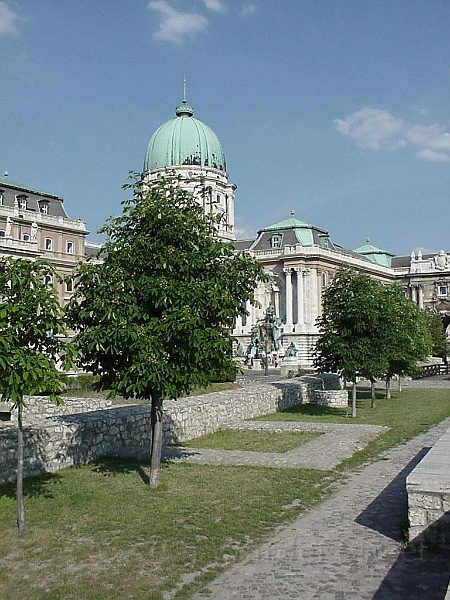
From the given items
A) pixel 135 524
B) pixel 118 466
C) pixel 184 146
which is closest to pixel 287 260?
pixel 184 146

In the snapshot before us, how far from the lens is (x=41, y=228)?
213 ft

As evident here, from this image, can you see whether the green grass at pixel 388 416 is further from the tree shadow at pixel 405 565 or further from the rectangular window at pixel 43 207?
the rectangular window at pixel 43 207

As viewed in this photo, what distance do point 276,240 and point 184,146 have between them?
17.3 metres

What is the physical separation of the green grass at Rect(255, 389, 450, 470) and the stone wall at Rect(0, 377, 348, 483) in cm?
251

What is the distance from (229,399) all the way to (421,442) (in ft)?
22.5

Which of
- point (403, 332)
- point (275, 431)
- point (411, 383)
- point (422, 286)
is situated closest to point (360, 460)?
point (275, 431)

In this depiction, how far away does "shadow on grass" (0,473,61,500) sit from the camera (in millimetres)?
11492

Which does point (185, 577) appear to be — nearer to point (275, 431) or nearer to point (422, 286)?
point (275, 431)

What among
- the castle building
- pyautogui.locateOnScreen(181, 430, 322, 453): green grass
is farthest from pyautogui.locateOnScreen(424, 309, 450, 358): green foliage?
pyautogui.locateOnScreen(181, 430, 322, 453): green grass

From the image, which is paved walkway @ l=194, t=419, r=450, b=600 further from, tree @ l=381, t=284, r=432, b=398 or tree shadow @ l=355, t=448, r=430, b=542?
tree @ l=381, t=284, r=432, b=398

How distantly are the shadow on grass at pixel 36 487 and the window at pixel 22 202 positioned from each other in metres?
54.9

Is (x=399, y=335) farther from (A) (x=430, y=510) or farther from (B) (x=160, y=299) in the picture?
(A) (x=430, y=510)

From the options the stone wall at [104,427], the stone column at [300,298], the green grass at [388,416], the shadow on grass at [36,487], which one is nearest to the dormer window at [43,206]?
the stone column at [300,298]

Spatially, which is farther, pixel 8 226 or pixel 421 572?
pixel 8 226
